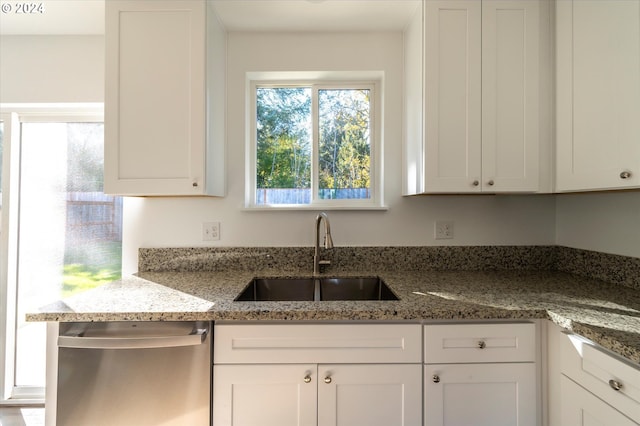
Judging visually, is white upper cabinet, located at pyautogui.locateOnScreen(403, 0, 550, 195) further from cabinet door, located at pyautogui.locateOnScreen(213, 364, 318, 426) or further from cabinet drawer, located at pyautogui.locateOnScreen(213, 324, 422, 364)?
cabinet door, located at pyautogui.locateOnScreen(213, 364, 318, 426)

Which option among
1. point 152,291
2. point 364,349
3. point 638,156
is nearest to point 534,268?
point 638,156

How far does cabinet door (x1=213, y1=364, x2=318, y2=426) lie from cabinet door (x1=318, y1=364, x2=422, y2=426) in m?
0.05

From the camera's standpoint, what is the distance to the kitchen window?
1.96m

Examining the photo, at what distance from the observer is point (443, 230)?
72.6 inches

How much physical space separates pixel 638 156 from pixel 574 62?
54cm

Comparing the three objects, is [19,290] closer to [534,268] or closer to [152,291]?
[152,291]

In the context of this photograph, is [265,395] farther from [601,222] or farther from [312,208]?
[601,222]

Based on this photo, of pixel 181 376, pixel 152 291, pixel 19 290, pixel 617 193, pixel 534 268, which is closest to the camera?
pixel 181 376

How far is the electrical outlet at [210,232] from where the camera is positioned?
1.84m

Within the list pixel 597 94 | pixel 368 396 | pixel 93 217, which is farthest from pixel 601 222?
pixel 93 217

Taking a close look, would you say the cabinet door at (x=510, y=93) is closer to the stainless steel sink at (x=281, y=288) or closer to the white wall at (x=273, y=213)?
the white wall at (x=273, y=213)

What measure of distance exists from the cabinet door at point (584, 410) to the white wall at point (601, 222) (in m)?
0.80

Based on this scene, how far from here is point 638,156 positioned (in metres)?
1.13

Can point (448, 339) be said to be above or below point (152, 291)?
below
